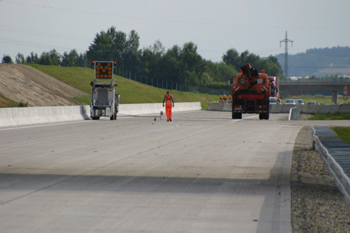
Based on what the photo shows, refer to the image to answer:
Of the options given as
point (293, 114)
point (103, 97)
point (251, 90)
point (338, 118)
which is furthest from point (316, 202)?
point (338, 118)

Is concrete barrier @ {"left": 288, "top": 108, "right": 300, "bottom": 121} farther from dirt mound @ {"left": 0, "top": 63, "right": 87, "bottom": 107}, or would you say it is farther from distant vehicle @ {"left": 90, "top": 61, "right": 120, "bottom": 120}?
dirt mound @ {"left": 0, "top": 63, "right": 87, "bottom": 107}

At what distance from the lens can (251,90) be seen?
31734mm

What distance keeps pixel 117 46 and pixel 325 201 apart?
16422cm

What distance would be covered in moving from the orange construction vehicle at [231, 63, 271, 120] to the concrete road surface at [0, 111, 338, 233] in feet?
59.0

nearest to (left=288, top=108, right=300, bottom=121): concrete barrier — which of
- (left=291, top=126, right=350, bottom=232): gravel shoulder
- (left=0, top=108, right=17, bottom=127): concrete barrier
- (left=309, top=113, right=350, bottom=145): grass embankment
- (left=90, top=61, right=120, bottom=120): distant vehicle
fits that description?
(left=309, top=113, right=350, bottom=145): grass embankment

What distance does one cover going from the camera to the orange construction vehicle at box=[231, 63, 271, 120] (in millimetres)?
31500

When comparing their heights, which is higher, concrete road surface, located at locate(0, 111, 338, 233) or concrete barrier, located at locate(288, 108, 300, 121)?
concrete barrier, located at locate(288, 108, 300, 121)

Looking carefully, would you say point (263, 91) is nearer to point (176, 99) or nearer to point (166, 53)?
point (176, 99)

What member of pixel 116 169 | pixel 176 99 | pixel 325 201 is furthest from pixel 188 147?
pixel 176 99

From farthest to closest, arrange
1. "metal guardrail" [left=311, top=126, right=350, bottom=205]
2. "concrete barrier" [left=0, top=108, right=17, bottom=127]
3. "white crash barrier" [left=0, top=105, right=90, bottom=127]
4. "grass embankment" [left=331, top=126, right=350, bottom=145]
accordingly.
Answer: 1. "white crash barrier" [left=0, top=105, right=90, bottom=127]
2. "concrete barrier" [left=0, top=108, right=17, bottom=127]
3. "grass embankment" [left=331, top=126, right=350, bottom=145]
4. "metal guardrail" [left=311, top=126, right=350, bottom=205]

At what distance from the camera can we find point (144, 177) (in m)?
8.71

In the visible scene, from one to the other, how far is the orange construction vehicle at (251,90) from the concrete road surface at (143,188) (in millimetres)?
17978

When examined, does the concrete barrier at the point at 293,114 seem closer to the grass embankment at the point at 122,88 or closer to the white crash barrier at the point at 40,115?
the white crash barrier at the point at 40,115

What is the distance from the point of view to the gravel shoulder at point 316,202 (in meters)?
5.61
